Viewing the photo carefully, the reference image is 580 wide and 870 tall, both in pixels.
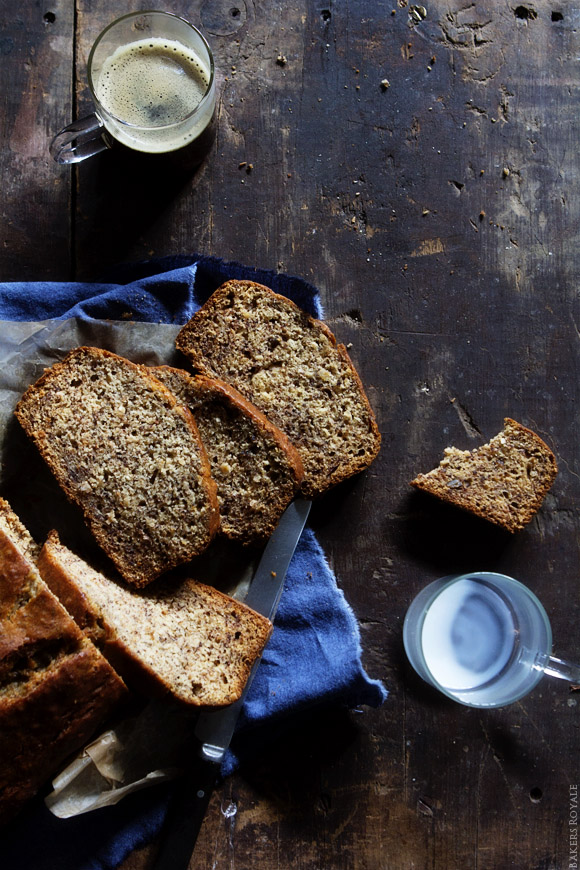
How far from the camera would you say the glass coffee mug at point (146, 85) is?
8.00ft

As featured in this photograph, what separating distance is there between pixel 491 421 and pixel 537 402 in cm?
21

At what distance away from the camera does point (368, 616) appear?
265 cm

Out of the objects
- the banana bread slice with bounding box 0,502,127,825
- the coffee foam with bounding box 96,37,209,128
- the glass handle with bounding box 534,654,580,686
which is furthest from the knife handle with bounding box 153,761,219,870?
the coffee foam with bounding box 96,37,209,128

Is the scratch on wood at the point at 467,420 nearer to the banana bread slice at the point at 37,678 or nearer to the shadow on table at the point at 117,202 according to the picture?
the shadow on table at the point at 117,202

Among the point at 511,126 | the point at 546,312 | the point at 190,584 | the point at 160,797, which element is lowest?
the point at 160,797

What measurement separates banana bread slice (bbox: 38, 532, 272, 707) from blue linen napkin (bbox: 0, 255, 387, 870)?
0.64 ft

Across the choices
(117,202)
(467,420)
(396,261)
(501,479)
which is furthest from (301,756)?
(117,202)

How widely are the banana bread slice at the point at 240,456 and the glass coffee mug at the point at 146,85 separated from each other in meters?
0.84

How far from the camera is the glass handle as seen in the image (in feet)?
8.25

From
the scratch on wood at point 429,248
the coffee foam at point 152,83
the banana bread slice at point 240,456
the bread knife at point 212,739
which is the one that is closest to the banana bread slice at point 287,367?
the banana bread slice at point 240,456

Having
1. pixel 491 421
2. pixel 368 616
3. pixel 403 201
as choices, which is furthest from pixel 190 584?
pixel 403 201

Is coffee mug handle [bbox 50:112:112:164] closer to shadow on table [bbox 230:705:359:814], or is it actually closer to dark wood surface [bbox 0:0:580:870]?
dark wood surface [bbox 0:0:580:870]

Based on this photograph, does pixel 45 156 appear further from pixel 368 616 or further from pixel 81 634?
pixel 368 616

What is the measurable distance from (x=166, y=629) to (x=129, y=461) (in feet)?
1.94
